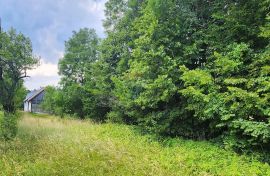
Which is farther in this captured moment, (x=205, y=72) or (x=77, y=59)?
(x=77, y=59)

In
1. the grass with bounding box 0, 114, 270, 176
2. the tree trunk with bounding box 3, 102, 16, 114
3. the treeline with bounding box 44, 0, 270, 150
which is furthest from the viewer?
the tree trunk with bounding box 3, 102, 16, 114

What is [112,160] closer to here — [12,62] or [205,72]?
[205,72]

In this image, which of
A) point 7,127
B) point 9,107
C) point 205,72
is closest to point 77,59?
point 9,107

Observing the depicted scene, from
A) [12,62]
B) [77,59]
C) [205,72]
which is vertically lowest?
[205,72]

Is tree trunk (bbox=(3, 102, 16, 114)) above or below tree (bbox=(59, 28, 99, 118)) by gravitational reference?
below

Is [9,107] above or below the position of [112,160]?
above

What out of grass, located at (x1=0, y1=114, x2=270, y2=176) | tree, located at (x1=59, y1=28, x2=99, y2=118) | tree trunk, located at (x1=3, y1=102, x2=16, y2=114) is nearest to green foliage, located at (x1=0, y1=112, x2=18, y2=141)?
grass, located at (x1=0, y1=114, x2=270, y2=176)

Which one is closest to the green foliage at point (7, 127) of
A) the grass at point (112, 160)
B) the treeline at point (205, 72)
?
the grass at point (112, 160)

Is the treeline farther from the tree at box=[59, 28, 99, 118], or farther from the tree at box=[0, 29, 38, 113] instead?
the tree at box=[59, 28, 99, 118]

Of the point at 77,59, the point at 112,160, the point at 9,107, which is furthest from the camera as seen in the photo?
the point at 77,59

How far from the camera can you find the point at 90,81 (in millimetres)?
20375

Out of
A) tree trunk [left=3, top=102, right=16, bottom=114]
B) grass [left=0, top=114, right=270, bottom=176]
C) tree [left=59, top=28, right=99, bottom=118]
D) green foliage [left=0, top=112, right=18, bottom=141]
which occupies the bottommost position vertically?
grass [left=0, top=114, right=270, bottom=176]

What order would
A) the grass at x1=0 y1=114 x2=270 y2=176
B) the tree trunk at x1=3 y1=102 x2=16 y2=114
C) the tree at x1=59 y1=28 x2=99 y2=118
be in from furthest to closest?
1. the tree at x1=59 y1=28 x2=99 y2=118
2. the tree trunk at x1=3 y1=102 x2=16 y2=114
3. the grass at x1=0 y1=114 x2=270 y2=176

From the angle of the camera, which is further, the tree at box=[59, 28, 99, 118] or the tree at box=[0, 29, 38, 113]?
the tree at box=[59, 28, 99, 118]
